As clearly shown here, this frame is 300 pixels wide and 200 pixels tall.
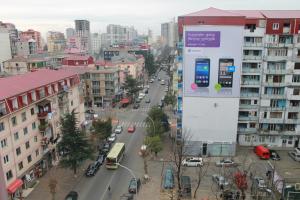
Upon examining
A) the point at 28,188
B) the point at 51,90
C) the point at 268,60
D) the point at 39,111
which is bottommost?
the point at 28,188

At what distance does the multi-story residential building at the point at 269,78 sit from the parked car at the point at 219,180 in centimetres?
764

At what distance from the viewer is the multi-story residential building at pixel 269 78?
4000 centimetres

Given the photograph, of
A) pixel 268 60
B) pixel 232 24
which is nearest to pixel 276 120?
pixel 268 60

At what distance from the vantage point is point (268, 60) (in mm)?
40938

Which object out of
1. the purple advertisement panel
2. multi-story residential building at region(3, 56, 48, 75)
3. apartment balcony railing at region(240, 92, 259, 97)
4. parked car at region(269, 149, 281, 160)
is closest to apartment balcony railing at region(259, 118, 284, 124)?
apartment balcony railing at region(240, 92, 259, 97)

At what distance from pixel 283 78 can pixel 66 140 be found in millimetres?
31907

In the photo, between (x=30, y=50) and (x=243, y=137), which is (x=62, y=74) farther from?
(x=30, y=50)

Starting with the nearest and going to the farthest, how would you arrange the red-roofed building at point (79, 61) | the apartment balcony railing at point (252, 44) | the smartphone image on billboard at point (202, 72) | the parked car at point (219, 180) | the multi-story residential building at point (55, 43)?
the parked car at point (219, 180), the smartphone image on billboard at point (202, 72), the apartment balcony railing at point (252, 44), the red-roofed building at point (79, 61), the multi-story residential building at point (55, 43)

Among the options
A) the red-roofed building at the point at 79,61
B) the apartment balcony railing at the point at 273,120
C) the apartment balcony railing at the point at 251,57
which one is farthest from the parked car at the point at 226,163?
the red-roofed building at the point at 79,61

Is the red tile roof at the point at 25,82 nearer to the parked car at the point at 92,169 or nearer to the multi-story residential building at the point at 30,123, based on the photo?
the multi-story residential building at the point at 30,123

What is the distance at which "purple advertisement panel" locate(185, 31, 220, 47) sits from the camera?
37219 millimetres

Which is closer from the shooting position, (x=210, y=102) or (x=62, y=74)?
(x=210, y=102)

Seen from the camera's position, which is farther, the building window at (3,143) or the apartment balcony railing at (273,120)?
the apartment balcony railing at (273,120)

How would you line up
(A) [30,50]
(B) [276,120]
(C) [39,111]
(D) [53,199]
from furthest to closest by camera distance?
(A) [30,50] → (B) [276,120] → (C) [39,111] → (D) [53,199]
